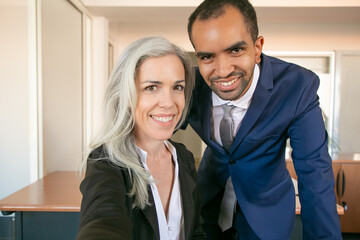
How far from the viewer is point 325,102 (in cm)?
500

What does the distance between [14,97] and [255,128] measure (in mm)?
1827

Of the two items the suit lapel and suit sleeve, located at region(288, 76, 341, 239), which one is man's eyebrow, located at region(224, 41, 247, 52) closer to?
suit sleeve, located at region(288, 76, 341, 239)

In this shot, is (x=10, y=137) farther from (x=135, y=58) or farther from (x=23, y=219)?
(x=135, y=58)

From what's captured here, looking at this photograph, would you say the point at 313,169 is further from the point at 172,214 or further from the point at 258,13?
the point at 258,13

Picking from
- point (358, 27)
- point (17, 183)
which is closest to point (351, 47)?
point (358, 27)

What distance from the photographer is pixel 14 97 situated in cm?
224

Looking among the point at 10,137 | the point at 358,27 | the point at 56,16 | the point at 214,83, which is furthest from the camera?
the point at 358,27

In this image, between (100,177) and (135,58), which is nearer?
(100,177)

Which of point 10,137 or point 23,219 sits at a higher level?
point 10,137

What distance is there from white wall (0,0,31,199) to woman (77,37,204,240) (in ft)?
4.29

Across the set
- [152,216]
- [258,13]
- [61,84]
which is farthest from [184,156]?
[258,13]

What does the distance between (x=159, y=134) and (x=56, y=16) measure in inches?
85.3

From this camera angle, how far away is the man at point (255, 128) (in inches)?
49.1

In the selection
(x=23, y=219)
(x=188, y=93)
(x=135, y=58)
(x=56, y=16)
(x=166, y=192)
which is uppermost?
(x=56, y=16)
